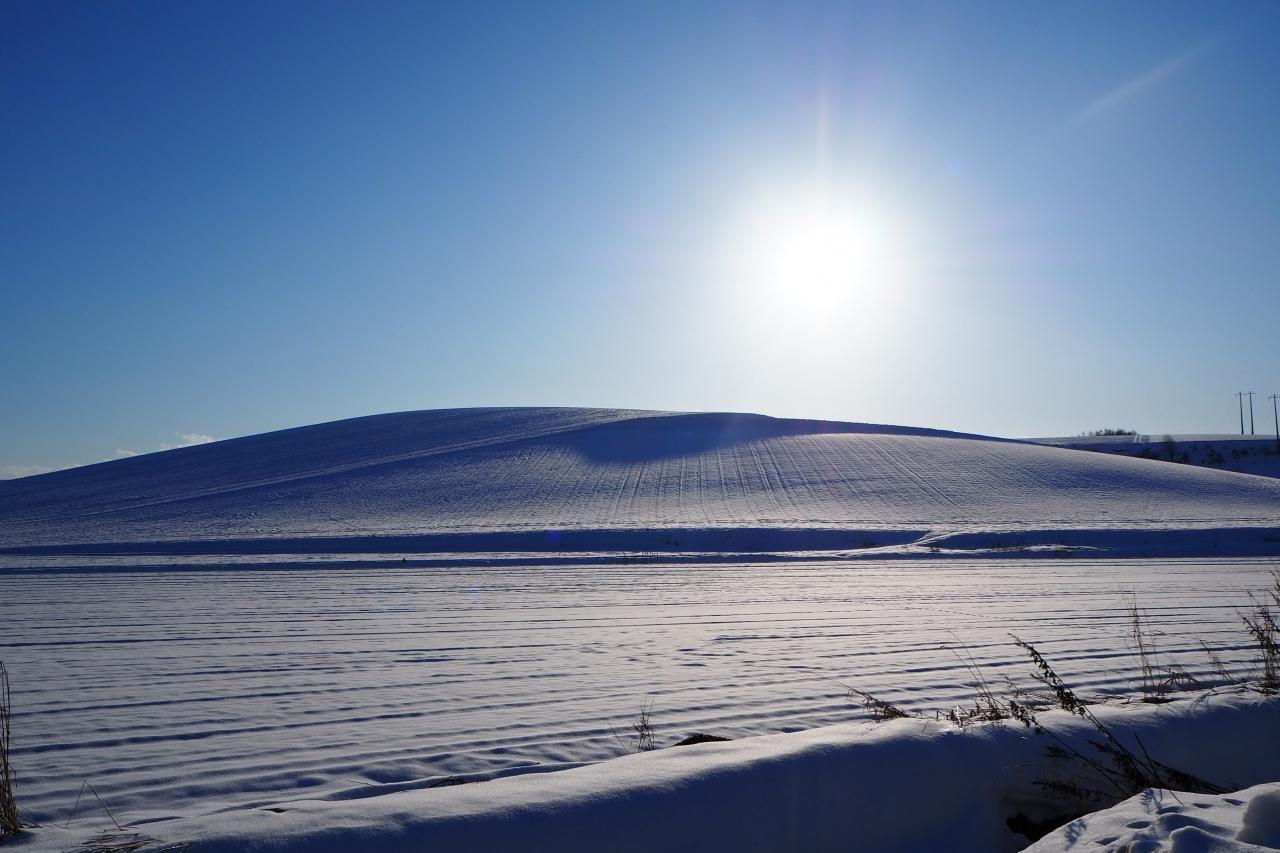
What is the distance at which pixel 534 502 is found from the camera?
31.4 m

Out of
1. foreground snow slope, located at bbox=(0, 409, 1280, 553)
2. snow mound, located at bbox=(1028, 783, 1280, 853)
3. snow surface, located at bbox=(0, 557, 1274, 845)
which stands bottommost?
snow surface, located at bbox=(0, 557, 1274, 845)

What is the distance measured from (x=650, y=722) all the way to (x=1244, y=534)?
22.4 meters

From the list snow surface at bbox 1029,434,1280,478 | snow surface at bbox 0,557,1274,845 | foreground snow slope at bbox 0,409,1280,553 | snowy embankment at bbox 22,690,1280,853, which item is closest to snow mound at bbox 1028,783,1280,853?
snowy embankment at bbox 22,690,1280,853

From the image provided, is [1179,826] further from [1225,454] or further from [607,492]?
[1225,454]

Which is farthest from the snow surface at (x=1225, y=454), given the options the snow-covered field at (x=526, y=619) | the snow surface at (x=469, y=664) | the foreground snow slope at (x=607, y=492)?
the snow surface at (x=469, y=664)

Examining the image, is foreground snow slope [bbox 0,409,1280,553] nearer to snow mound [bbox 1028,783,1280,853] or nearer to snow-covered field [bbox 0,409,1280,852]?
snow-covered field [bbox 0,409,1280,852]

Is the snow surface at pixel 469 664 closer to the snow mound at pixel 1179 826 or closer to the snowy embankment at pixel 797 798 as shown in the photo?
the snowy embankment at pixel 797 798

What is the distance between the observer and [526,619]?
1142cm

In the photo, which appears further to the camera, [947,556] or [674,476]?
[674,476]

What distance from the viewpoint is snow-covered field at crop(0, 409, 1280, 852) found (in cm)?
479

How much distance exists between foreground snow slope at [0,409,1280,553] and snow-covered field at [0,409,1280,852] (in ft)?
0.74

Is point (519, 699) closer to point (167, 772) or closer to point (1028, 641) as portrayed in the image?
point (167, 772)

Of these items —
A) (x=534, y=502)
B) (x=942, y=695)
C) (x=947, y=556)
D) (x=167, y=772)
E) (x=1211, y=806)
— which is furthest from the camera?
(x=534, y=502)

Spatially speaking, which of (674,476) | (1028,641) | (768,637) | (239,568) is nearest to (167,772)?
(768,637)
